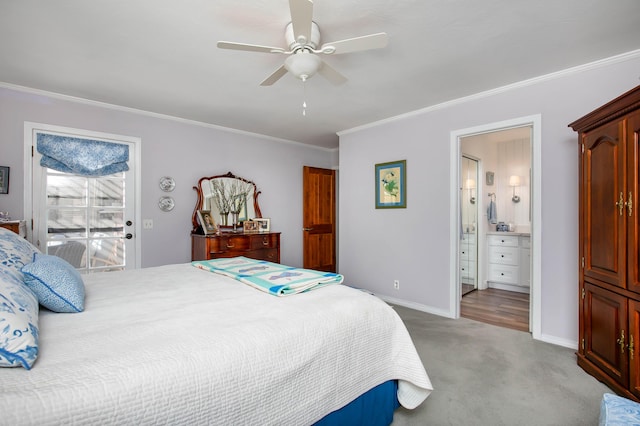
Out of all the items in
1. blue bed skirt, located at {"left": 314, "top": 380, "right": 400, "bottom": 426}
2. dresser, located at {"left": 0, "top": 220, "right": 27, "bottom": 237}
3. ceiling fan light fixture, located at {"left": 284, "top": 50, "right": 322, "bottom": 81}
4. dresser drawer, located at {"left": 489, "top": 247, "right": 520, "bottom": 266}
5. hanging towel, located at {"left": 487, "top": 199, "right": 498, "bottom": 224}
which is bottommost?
blue bed skirt, located at {"left": 314, "top": 380, "right": 400, "bottom": 426}

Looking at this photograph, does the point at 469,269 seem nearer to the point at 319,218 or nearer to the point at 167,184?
the point at 319,218

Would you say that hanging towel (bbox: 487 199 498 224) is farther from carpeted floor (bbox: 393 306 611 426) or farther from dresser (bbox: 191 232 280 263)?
dresser (bbox: 191 232 280 263)

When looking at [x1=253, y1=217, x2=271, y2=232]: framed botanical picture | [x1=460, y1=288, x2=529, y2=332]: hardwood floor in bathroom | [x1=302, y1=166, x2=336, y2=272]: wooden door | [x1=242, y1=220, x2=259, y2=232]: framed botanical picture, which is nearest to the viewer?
[x1=460, y1=288, x2=529, y2=332]: hardwood floor in bathroom

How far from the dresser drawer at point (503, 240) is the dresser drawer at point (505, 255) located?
63mm

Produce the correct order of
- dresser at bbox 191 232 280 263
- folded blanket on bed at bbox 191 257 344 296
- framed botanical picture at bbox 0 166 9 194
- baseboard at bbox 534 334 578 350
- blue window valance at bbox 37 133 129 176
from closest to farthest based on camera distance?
folded blanket on bed at bbox 191 257 344 296, baseboard at bbox 534 334 578 350, framed botanical picture at bbox 0 166 9 194, blue window valance at bbox 37 133 129 176, dresser at bbox 191 232 280 263

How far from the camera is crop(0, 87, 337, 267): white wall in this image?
3.11 m

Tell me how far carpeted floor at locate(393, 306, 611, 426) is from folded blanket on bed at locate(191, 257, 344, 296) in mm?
903

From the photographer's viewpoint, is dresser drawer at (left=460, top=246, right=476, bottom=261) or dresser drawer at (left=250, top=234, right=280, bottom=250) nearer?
dresser drawer at (left=250, top=234, right=280, bottom=250)

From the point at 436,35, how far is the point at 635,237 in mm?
1765

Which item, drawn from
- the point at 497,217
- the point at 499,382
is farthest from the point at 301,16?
the point at 497,217

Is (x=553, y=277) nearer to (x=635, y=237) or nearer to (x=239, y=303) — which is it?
(x=635, y=237)

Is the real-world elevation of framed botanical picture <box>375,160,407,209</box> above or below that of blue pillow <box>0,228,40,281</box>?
above

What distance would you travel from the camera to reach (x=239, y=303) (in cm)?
156

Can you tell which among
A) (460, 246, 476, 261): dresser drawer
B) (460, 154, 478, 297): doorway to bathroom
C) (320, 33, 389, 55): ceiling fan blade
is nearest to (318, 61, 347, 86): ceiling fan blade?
(320, 33, 389, 55): ceiling fan blade
